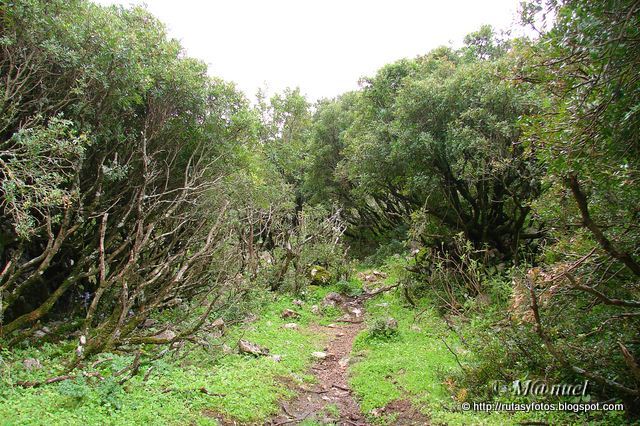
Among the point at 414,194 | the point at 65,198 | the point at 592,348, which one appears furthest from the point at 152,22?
the point at 414,194

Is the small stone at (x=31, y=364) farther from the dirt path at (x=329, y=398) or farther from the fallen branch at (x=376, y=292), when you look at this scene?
the fallen branch at (x=376, y=292)

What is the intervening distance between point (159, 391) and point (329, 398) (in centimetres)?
294

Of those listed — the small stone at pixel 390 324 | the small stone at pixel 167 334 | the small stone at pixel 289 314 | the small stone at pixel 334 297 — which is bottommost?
the small stone at pixel 167 334

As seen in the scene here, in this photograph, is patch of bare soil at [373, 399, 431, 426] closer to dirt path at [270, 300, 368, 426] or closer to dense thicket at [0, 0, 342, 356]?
dirt path at [270, 300, 368, 426]

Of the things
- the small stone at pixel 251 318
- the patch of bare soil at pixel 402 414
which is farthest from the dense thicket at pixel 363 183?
the patch of bare soil at pixel 402 414

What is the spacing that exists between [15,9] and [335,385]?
8.51m

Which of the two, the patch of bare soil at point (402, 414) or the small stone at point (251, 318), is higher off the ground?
the small stone at point (251, 318)

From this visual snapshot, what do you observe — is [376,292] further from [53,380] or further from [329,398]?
[53,380]

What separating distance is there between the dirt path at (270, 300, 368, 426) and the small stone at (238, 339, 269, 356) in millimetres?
1165

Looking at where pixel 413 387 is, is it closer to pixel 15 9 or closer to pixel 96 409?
pixel 96 409

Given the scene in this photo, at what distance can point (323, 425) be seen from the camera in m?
5.68

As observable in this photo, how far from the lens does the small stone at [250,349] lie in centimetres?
807

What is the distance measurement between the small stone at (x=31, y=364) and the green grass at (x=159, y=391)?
97 millimetres

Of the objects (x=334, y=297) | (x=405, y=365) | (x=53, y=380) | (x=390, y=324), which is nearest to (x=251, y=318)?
(x=390, y=324)
